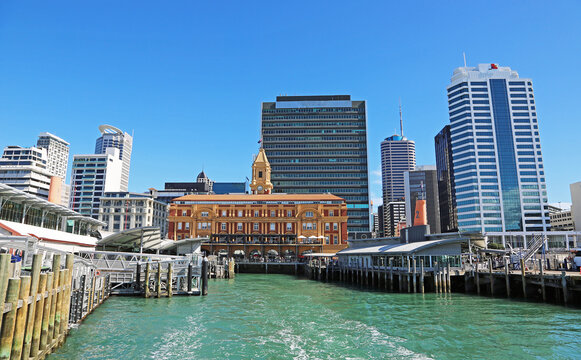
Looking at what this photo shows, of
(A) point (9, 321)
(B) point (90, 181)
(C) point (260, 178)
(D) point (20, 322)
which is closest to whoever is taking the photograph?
(A) point (9, 321)

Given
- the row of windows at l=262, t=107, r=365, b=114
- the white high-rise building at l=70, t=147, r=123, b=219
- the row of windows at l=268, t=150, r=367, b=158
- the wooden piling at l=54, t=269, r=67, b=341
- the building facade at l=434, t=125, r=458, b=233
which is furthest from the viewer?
the building facade at l=434, t=125, r=458, b=233

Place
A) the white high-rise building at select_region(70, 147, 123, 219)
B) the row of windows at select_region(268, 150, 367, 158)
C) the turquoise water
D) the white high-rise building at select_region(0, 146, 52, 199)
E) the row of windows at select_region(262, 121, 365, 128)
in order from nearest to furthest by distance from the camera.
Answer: the turquoise water
the white high-rise building at select_region(0, 146, 52, 199)
the row of windows at select_region(268, 150, 367, 158)
the row of windows at select_region(262, 121, 365, 128)
the white high-rise building at select_region(70, 147, 123, 219)

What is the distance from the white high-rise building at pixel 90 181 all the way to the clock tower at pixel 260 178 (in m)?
82.1

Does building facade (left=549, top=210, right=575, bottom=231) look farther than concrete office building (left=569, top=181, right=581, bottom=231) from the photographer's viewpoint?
Yes

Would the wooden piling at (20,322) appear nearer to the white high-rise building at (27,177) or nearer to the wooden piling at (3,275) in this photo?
the wooden piling at (3,275)

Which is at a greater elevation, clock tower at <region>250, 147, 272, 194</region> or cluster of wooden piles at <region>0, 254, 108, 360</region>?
clock tower at <region>250, 147, 272, 194</region>

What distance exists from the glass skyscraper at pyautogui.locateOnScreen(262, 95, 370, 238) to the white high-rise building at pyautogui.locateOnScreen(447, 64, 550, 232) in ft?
116

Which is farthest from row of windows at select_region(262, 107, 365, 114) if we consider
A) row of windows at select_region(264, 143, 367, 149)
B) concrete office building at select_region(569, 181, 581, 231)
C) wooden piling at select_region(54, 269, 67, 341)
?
wooden piling at select_region(54, 269, 67, 341)

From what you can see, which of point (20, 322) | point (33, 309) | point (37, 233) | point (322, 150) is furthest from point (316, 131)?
point (20, 322)

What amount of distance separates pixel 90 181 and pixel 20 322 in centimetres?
18032

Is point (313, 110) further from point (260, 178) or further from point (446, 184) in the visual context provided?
point (446, 184)

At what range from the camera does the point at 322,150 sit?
15275cm

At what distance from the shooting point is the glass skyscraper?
14938 centimetres

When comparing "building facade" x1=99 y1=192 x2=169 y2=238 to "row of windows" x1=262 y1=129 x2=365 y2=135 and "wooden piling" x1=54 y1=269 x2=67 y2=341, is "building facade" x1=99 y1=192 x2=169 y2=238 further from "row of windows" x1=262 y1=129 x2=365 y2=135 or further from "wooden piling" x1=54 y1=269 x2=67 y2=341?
"wooden piling" x1=54 y1=269 x2=67 y2=341
